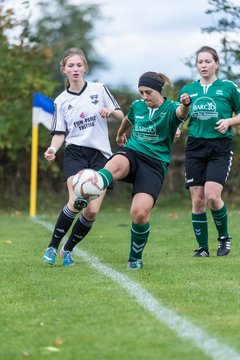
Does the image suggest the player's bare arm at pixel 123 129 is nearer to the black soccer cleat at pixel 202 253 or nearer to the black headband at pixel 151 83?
the black headband at pixel 151 83

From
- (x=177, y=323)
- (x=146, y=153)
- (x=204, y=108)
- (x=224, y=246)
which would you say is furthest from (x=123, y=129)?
(x=177, y=323)

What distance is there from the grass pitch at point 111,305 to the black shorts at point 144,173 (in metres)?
0.75

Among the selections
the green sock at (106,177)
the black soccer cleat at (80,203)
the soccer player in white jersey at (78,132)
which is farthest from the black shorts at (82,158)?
the black soccer cleat at (80,203)

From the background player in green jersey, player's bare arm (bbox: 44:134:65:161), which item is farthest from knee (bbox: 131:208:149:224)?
player's bare arm (bbox: 44:134:65:161)

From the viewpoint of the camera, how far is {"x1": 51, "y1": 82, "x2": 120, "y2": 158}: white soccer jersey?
28.0 feet

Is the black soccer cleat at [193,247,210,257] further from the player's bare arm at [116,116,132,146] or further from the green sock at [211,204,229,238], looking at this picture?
the player's bare arm at [116,116,132,146]

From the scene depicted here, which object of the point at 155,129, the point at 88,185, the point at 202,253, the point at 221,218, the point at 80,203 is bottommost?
the point at 202,253

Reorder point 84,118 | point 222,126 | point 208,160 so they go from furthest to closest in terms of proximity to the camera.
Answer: point 208,160
point 84,118
point 222,126

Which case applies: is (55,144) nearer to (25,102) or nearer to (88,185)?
(88,185)

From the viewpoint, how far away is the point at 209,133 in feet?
29.3

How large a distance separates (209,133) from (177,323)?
3.93 meters

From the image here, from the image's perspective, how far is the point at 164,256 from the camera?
9.33 meters

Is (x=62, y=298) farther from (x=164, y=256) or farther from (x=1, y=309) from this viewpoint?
(x=164, y=256)

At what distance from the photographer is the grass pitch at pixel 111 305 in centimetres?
473
